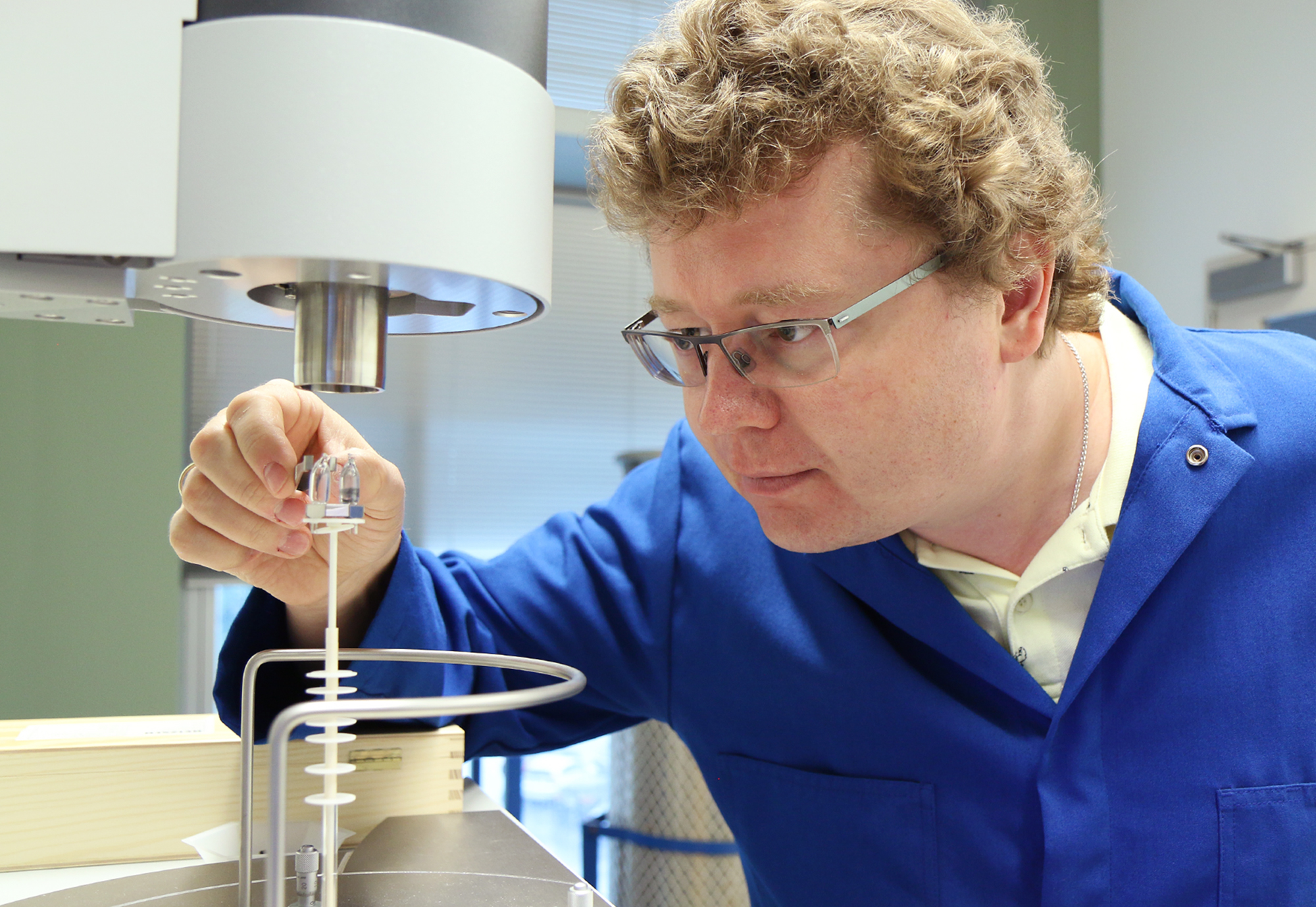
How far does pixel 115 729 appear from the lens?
837 millimetres

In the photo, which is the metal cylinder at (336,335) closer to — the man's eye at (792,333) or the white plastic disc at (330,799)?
the white plastic disc at (330,799)

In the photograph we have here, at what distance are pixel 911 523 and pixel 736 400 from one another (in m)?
0.19

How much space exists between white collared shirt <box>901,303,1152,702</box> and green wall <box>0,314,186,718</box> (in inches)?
89.0

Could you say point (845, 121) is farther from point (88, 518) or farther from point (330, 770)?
point (88, 518)

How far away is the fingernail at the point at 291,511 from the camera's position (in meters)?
0.69

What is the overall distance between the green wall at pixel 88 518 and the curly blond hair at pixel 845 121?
2.17m

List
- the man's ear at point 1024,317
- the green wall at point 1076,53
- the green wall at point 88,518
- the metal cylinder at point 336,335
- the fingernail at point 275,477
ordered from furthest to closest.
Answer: the green wall at point 1076,53, the green wall at point 88,518, the man's ear at point 1024,317, the fingernail at point 275,477, the metal cylinder at point 336,335

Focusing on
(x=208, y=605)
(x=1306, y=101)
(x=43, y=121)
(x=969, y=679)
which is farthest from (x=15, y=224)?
(x=1306, y=101)

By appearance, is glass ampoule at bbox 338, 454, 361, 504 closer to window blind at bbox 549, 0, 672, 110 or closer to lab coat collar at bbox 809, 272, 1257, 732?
lab coat collar at bbox 809, 272, 1257, 732

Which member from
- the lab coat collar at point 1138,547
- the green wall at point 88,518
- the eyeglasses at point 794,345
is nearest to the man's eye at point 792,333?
the eyeglasses at point 794,345

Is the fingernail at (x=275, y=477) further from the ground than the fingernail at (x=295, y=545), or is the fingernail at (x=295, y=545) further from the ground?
the fingernail at (x=275, y=477)

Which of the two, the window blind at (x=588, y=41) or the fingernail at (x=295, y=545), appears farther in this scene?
the window blind at (x=588, y=41)

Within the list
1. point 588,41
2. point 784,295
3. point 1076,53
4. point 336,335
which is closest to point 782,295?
point 784,295

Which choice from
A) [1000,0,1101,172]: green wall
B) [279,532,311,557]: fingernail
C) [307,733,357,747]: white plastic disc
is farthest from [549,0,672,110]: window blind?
[307,733,357,747]: white plastic disc
